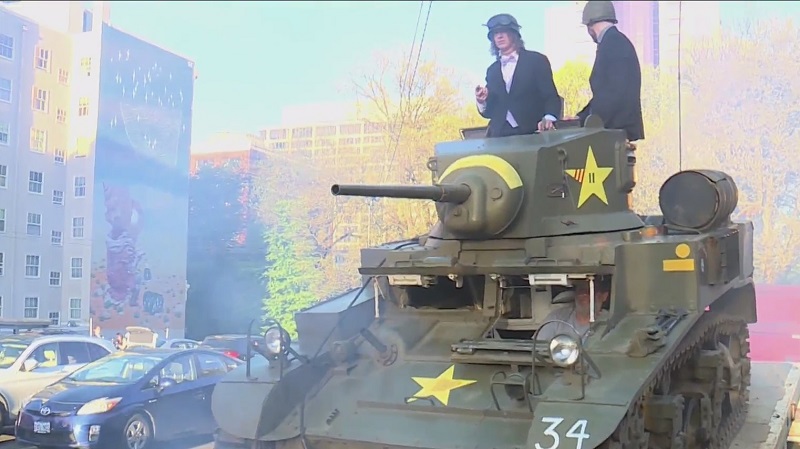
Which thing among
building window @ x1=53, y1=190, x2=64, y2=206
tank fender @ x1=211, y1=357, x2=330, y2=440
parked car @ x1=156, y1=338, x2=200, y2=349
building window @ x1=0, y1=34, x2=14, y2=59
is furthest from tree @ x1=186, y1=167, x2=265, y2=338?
tank fender @ x1=211, y1=357, x2=330, y2=440

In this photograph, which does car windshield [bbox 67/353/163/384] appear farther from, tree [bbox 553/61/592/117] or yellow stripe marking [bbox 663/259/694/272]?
tree [bbox 553/61/592/117]

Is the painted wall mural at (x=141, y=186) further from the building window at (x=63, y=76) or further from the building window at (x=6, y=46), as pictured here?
the building window at (x=6, y=46)

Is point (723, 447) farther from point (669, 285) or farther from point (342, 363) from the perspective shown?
point (342, 363)

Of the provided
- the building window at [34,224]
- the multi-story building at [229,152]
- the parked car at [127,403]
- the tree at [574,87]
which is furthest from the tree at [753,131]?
the building window at [34,224]

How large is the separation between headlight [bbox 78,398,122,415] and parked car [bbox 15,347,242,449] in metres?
0.01

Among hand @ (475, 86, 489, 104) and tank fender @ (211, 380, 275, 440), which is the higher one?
hand @ (475, 86, 489, 104)

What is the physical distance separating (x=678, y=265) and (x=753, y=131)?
11.9 metres

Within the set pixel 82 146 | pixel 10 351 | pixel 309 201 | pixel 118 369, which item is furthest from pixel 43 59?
pixel 309 201

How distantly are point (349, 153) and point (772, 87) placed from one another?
7.63m

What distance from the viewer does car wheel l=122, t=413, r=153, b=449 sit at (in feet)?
29.0

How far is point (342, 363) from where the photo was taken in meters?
5.89

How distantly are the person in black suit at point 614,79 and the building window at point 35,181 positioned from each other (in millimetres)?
6442

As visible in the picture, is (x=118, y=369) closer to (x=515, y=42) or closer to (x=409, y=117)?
(x=515, y=42)

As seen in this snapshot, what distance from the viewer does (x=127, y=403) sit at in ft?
29.3
